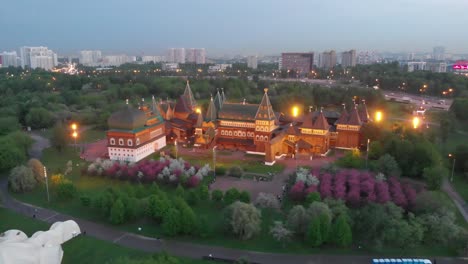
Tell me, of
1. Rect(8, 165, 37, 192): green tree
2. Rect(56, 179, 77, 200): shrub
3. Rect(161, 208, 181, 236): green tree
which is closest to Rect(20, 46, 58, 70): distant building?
Rect(8, 165, 37, 192): green tree

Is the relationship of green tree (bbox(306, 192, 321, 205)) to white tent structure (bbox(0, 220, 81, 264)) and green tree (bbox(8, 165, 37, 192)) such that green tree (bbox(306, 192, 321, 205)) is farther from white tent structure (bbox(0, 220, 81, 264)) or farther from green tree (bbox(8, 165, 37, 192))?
green tree (bbox(8, 165, 37, 192))

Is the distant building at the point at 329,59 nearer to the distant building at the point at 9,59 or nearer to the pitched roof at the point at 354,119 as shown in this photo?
the pitched roof at the point at 354,119

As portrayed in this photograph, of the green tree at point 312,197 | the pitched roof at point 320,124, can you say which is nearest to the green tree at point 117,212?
the green tree at point 312,197

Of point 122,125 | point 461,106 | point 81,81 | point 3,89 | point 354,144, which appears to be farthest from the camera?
point 81,81

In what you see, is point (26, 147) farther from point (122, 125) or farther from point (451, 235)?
point (451, 235)

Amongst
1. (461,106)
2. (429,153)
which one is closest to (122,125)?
(429,153)

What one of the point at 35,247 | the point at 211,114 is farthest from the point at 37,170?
the point at 211,114

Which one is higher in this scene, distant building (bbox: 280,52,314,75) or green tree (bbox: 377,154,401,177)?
distant building (bbox: 280,52,314,75)
